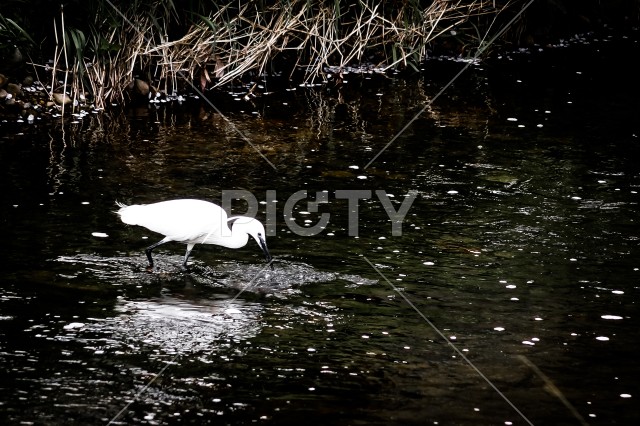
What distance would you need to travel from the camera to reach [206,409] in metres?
5.17

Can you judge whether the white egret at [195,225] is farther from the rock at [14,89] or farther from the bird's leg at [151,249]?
the rock at [14,89]

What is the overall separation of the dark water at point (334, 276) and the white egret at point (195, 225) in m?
0.24

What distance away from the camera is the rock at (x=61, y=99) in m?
11.8

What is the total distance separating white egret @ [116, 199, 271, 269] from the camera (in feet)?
23.7

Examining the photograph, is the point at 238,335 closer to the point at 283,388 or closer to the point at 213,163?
the point at 283,388

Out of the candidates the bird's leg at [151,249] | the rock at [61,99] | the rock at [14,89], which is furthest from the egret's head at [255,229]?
the rock at [14,89]

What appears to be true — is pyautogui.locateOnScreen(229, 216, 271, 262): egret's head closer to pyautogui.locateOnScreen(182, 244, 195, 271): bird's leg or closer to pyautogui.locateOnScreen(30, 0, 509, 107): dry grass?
pyautogui.locateOnScreen(182, 244, 195, 271): bird's leg

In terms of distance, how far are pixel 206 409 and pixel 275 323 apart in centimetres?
132

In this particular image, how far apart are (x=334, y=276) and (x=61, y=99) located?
5985mm

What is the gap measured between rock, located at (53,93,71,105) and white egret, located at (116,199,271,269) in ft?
15.8

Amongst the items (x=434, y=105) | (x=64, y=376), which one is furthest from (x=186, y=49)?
(x=64, y=376)

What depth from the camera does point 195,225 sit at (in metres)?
7.21

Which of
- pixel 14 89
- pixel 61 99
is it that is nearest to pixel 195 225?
pixel 61 99

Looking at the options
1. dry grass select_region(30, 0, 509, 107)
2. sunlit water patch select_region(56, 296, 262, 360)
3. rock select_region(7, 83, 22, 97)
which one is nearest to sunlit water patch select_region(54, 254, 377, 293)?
sunlit water patch select_region(56, 296, 262, 360)
